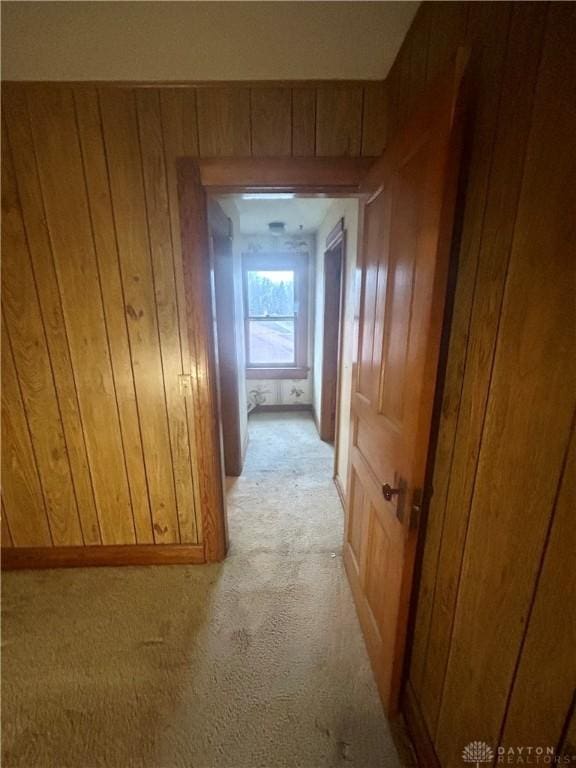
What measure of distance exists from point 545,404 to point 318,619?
1.46 m

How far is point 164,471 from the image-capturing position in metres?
1.69

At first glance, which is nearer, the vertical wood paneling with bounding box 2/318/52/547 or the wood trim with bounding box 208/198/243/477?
the vertical wood paneling with bounding box 2/318/52/547

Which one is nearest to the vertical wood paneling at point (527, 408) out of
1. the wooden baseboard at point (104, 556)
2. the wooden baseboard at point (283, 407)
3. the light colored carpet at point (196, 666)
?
the light colored carpet at point (196, 666)

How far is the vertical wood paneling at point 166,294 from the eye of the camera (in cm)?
134

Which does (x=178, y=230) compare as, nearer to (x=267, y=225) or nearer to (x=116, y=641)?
(x=116, y=641)

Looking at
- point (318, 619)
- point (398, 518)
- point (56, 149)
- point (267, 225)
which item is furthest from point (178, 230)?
point (267, 225)

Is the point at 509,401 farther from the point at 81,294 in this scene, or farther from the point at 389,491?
the point at 81,294

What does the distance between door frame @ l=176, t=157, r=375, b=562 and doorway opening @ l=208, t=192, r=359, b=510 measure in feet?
0.26

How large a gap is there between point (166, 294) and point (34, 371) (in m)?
0.77

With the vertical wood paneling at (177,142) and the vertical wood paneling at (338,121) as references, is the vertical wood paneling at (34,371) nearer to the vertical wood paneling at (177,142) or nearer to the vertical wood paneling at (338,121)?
the vertical wood paneling at (177,142)

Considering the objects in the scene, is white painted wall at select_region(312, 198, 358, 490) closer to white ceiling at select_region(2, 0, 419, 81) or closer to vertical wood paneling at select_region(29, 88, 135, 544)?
white ceiling at select_region(2, 0, 419, 81)

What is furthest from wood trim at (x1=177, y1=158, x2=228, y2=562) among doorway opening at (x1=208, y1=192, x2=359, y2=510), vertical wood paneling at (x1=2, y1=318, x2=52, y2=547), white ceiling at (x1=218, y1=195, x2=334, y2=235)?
white ceiling at (x1=218, y1=195, x2=334, y2=235)

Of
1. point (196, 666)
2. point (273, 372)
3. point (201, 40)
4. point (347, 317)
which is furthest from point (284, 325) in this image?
point (196, 666)

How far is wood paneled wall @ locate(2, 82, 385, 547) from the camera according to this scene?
1323 mm
